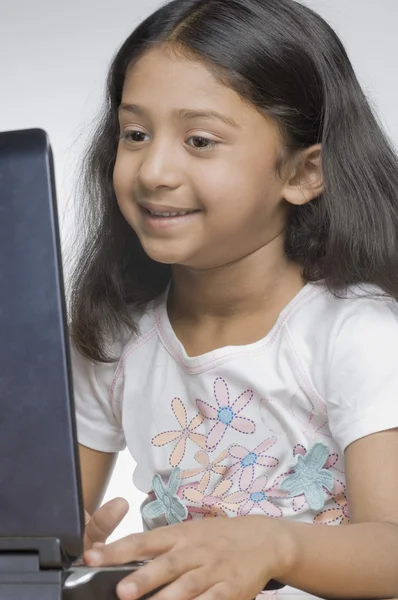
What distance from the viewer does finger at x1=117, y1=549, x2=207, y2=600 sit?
0.68 meters

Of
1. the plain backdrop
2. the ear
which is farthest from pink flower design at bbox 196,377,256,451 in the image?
the plain backdrop

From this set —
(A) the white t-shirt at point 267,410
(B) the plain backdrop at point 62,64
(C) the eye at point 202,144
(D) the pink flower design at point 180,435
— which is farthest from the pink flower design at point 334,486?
(B) the plain backdrop at point 62,64

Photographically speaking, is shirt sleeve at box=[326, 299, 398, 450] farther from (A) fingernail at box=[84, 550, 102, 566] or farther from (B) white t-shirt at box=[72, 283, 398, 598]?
(A) fingernail at box=[84, 550, 102, 566]

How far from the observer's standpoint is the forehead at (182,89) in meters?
1.04

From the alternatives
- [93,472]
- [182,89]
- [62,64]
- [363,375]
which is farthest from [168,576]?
[62,64]

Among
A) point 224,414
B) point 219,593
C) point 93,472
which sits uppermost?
point 219,593

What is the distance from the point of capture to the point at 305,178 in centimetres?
115

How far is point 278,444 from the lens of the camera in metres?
1.14

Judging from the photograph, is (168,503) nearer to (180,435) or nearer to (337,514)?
(180,435)

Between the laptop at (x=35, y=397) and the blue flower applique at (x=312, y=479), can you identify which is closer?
the laptop at (x=35, y=397)

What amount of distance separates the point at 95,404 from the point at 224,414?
0.19 metres

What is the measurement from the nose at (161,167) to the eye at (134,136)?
0.04 metres

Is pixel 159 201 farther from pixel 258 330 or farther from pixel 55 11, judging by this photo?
pixel 55 11

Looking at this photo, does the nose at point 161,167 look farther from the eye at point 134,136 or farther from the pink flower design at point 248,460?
the pink flower design at point 248,460
